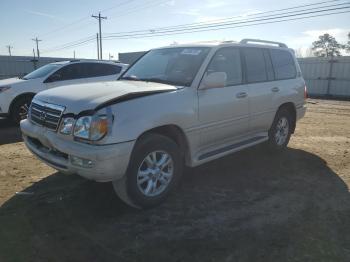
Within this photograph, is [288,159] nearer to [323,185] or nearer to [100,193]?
[323,185]

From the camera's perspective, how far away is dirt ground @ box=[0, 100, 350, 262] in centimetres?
312

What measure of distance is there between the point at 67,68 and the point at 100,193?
5829 millimetres

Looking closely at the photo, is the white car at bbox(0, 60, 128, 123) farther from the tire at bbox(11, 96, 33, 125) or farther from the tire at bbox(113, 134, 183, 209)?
the tire at bbox(113, 134, 183, 209)

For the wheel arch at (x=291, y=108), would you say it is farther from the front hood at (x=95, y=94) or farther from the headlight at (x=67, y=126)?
the headlight at (x=67, y=126)

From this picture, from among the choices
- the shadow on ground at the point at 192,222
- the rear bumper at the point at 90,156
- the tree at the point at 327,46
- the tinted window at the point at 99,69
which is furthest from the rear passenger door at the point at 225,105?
the tree at the point at 327,46

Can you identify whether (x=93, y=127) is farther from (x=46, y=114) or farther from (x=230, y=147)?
(x=230, y=147)

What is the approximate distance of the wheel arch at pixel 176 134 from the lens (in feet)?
13.2

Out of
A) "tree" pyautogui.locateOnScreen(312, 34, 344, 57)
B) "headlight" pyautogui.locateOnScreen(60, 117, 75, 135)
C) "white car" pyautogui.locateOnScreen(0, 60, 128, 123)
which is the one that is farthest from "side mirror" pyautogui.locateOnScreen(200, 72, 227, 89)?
"tree" pyautogui.locateOnScreen(312, 34, 344, 57)

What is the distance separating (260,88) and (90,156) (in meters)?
3.16

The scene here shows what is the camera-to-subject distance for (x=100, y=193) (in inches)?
171

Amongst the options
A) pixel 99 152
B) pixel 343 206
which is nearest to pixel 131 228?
pixel 99 152

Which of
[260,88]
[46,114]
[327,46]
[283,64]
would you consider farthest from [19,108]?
[327,46]

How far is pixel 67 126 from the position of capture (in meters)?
3.57

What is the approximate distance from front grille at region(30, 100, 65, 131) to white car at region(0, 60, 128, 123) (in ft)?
15.4
